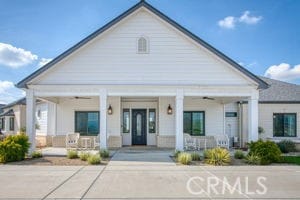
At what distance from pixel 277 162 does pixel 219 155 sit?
295 cm

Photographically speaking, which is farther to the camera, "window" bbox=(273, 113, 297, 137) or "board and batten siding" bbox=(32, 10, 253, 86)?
"window" bbox=(273, 113, 297, 137)

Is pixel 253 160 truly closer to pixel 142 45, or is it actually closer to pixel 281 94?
pixel 142 45

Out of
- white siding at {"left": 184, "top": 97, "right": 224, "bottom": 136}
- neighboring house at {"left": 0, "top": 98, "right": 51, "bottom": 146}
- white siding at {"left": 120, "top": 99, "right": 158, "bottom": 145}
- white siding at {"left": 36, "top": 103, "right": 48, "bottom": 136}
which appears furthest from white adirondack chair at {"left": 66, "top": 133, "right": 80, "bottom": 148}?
white siding at {"left": 184, "top": 97, "right": 224, "bottom": 136}

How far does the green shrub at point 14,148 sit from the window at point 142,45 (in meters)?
7.21

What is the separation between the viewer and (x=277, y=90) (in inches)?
976

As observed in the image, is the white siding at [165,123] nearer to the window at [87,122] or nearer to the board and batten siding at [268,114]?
the window at [87,122]

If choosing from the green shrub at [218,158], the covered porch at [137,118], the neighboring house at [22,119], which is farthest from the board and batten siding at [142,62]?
the neighboring house at [22,119]

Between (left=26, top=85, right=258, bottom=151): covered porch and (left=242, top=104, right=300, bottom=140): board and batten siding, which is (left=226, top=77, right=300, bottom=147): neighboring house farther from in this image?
(left=26, top=85, right=258, bottom=151): covered porch

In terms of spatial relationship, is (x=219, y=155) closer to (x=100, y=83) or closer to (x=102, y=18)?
(x=100, y=83)

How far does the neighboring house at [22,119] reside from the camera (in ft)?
76.4

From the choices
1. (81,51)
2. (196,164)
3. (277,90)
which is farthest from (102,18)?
(277,90)

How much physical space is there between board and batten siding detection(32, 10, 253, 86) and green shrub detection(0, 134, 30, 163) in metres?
3.40

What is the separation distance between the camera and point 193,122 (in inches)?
878

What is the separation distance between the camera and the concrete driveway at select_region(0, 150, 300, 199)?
8.54m
